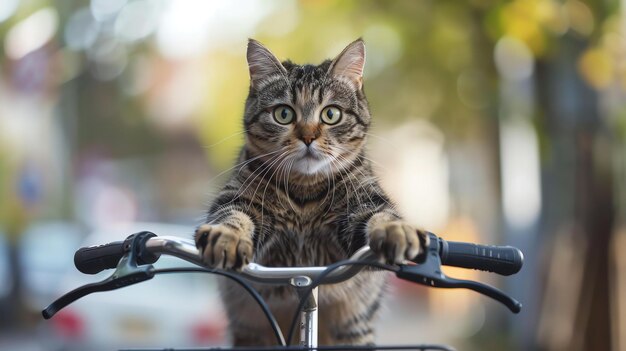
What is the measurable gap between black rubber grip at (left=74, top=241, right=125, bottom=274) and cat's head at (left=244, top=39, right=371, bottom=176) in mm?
714

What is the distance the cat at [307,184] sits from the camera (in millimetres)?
2291

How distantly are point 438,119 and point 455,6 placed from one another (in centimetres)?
175

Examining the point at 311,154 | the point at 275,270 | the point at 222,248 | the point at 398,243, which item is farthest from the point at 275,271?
the point at 311,154

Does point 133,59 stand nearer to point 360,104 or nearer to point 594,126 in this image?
point 594,126

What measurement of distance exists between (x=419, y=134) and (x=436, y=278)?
281 inches

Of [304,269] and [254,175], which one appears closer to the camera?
[304,269]

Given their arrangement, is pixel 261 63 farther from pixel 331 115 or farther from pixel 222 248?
pixel 222 248

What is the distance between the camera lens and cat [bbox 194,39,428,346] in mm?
2291

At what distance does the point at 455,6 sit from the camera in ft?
18.8

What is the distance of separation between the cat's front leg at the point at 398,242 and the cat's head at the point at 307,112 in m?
0.63

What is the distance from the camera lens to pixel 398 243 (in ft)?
5.31

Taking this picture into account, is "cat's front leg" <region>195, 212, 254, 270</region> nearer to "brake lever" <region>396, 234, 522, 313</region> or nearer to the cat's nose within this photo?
"brake lever" <region>396, 234, 522, 313</region>

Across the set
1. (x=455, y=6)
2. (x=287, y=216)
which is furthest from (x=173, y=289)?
(x=287, y=216)

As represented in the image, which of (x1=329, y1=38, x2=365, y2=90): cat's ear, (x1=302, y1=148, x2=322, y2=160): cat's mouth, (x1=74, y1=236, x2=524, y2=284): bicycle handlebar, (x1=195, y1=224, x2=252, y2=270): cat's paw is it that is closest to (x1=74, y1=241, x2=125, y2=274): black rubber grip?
(x1=74, y1=236, x2=524, y2=284): bicycle handlebar
